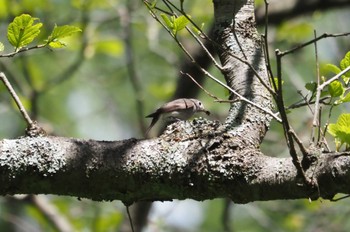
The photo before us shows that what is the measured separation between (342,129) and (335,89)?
7.4 inches

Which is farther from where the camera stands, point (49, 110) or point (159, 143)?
point (49, 110)

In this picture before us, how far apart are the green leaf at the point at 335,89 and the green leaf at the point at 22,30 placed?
998 mm

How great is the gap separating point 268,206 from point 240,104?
15.5ft

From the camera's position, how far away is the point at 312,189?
1.78 meters

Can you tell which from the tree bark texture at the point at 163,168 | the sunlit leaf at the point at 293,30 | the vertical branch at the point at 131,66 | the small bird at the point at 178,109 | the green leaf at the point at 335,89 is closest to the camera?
the tree bark texture at the point at 163,168

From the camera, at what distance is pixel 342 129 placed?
1949mm

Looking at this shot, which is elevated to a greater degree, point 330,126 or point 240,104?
point 240,104

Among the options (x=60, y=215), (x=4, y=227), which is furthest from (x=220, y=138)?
(x=4, y=227)

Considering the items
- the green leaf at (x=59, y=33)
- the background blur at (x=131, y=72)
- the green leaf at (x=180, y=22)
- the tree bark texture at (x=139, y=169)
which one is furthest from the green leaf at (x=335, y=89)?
the background blur at (x=131, y=72)

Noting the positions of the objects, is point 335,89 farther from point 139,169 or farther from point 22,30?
point 22,30

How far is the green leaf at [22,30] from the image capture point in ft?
7.00

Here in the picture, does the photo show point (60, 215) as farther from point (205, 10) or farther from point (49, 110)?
point (49, 110)

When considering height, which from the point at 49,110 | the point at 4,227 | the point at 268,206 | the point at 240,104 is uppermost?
the point at 49,110

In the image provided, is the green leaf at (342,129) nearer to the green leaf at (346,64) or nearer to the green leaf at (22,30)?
the green leaf at (346,64)
